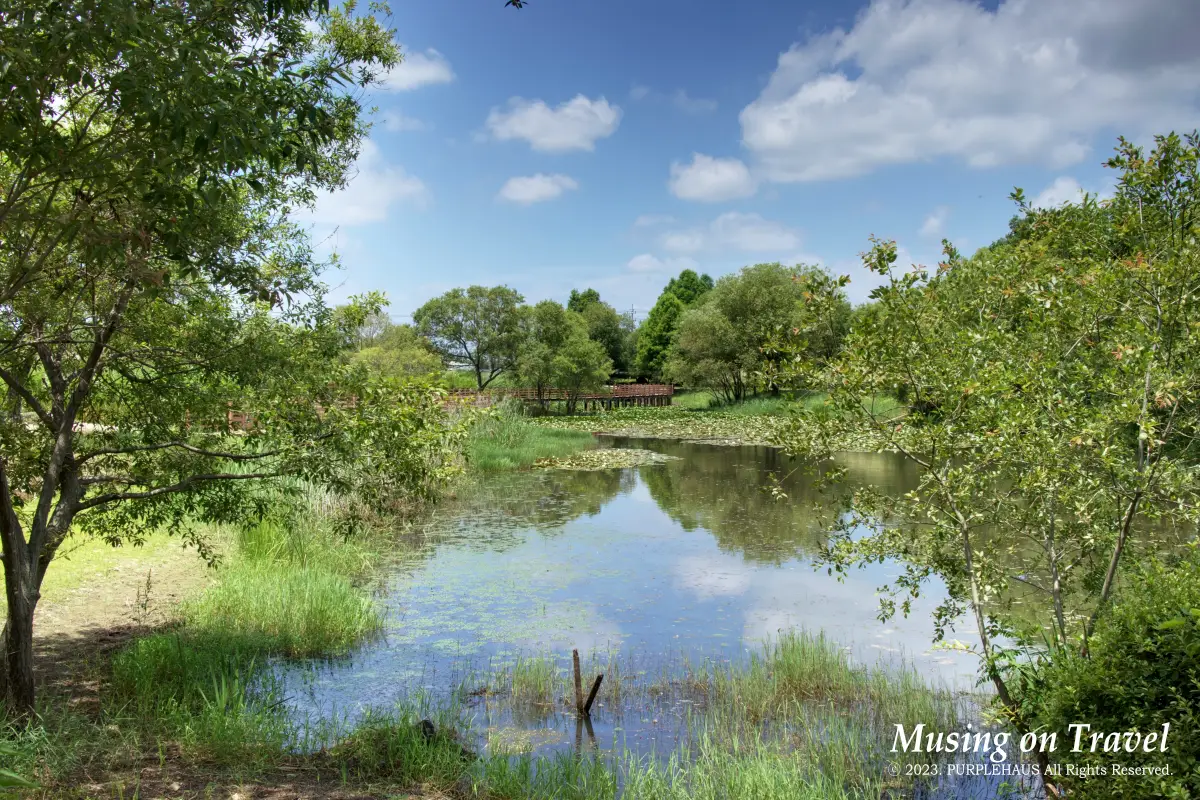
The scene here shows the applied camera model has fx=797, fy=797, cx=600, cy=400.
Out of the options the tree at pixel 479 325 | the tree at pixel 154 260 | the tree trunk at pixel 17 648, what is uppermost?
the tree at pixel 479 325

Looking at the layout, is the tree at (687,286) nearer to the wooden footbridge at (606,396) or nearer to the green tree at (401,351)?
the wooden footbridge at (606,396)

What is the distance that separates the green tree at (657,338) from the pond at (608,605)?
48.7 m

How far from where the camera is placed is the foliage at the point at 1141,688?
Result: 3400 mm

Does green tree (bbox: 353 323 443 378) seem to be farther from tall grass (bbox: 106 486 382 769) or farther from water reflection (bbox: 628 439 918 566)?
tall grass (bbox: 106 486 382 769)

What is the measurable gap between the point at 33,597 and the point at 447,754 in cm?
318

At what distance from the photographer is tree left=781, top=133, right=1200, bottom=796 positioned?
4914 mm

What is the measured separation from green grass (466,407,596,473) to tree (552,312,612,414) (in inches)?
459

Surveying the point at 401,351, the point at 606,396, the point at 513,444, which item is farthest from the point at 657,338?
the point at 513,444

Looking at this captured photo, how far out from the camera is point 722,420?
4234 cm

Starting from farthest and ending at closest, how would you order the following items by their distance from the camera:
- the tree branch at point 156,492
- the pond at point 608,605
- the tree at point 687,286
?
the tree at point 687,286, the pond at point 608,605, the tree branch at point 156,492

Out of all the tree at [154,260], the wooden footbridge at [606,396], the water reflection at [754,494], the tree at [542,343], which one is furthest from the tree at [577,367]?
the tree at [154,260]

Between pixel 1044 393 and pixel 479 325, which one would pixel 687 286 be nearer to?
pixel 479 325

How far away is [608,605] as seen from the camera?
11.0 m

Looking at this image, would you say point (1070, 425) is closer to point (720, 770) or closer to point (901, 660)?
point (720, 770)
